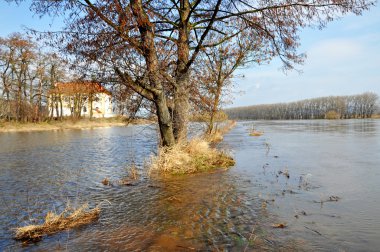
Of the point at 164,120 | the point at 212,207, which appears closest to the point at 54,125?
the point at 164,120

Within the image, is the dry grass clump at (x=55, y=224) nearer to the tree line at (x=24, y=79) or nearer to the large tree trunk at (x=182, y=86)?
the large tree trunk at (x=182, y=86)

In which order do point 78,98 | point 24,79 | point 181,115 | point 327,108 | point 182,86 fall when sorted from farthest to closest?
point 327,108 < point 24,79 < point 78,98 < point 181,115 < point 182,86

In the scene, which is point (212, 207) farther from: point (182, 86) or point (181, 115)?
point (182, 86)

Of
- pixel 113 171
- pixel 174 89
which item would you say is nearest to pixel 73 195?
pixel 113 171

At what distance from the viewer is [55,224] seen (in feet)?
18.1

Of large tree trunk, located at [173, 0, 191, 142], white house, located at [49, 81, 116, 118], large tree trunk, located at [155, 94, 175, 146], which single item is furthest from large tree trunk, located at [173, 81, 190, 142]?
white house, located at [49, 81, 116, 118]

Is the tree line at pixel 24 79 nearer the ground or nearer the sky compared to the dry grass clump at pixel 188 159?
nearer the sky

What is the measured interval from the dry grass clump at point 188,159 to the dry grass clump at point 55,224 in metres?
4.05

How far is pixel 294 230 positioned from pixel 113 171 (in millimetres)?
7800

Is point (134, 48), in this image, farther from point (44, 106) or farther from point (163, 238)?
point (44, 106)

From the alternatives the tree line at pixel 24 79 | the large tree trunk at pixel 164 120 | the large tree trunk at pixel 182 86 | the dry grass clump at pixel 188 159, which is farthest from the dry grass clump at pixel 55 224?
the tree line at pixel 24 79

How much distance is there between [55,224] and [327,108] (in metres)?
105

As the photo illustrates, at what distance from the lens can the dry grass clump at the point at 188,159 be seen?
10156mm

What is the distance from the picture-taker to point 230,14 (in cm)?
1056
